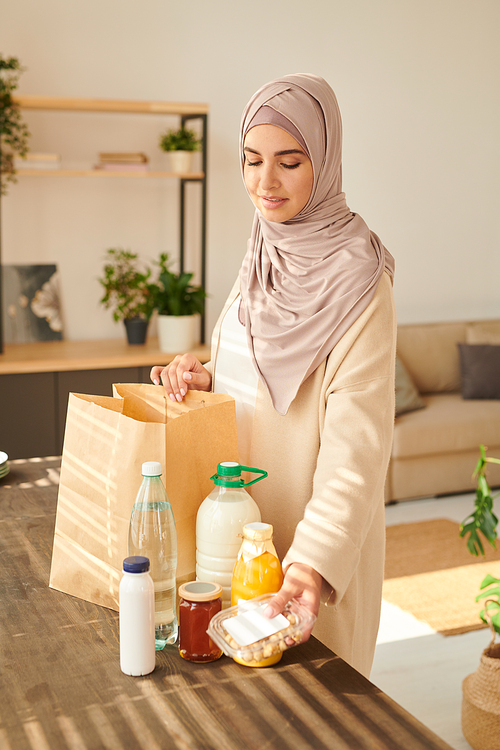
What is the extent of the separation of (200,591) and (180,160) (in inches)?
118

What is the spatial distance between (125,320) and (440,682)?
224 centimetres

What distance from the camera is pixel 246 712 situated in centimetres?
77

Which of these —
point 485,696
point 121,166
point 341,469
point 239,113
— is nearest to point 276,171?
point 341,469

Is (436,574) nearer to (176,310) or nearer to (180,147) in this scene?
(176,310)

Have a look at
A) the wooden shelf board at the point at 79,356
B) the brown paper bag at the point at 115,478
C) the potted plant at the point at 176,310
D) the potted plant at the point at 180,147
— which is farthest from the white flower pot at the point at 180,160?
the brown paper bag at the point at 115,478

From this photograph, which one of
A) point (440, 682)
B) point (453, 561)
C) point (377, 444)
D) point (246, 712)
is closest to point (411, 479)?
point (453, 561)

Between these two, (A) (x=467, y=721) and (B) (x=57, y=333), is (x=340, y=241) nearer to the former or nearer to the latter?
(A) (x=467, y=721)

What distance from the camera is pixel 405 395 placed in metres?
3.83

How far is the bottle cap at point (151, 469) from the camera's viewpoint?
0.88 m

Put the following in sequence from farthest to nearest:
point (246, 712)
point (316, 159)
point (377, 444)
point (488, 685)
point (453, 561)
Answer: point (453, 561) → point (488, 685) → point (316, 159) → point (377, 444) → point (246, 712)

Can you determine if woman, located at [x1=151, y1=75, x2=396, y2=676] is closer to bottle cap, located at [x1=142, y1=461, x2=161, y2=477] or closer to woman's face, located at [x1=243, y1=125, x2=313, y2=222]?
woman's face, located at [x1=243, y1=125, x2=313, y2=222]

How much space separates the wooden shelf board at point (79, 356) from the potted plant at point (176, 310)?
0.07m

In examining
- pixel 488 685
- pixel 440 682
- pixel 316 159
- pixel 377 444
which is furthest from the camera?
pixel 440 682

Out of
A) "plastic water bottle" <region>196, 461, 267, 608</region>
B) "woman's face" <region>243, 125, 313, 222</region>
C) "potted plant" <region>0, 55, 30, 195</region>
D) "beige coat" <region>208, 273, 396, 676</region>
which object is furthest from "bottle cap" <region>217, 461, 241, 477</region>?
"potted plant" <region>0, 55, 30, 195</region>
